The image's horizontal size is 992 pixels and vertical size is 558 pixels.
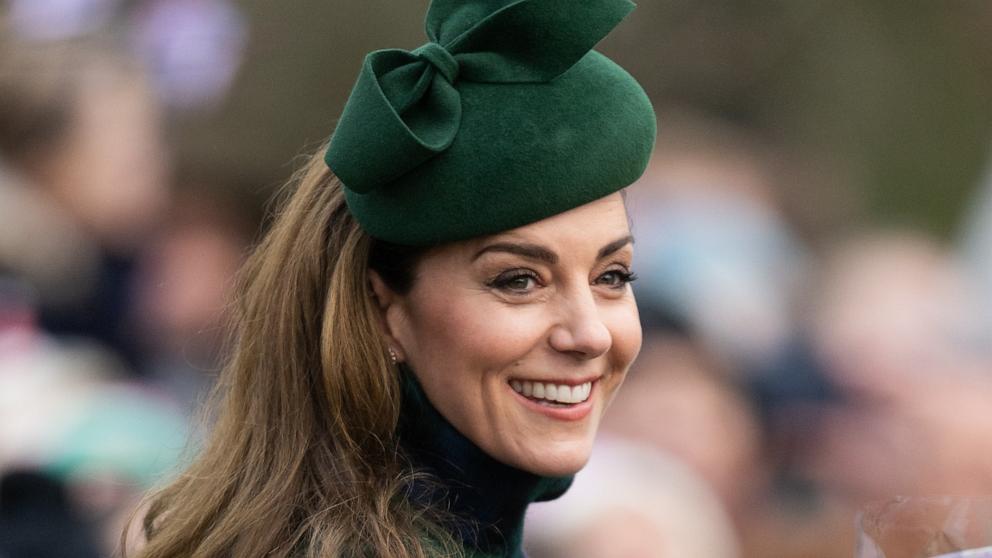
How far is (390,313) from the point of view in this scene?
2.97 m

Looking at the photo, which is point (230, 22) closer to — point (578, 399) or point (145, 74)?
point (145, 74)

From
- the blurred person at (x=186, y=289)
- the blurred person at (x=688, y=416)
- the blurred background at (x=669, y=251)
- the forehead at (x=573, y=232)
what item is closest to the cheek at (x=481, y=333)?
the forehead at (x=573, y=232)

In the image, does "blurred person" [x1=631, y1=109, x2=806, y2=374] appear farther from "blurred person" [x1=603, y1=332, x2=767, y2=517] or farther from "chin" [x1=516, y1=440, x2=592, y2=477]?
"chin" [x1=516, y1=440, x2=592, y2=477]

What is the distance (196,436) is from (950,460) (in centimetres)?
340

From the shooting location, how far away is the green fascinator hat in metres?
2.72

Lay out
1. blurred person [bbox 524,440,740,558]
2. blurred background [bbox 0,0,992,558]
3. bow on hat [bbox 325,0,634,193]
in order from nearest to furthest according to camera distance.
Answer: bow on hat [bbox 325,0,634,193] → blurred background [bbox 0,0,992,558] → blurred person [bbox 524,440,740,558]

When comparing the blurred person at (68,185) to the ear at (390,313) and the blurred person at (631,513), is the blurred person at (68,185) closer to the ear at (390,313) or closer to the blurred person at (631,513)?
the blurred person at (631,513)

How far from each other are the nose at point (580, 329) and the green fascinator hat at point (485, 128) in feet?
0.59

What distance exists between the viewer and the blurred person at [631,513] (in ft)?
16.1

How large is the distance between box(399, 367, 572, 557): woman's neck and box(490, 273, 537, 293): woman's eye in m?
0.27

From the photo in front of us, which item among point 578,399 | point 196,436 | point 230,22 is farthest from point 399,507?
point 230,22

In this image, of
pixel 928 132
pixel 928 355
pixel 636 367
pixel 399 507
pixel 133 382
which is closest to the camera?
pixel 399 507

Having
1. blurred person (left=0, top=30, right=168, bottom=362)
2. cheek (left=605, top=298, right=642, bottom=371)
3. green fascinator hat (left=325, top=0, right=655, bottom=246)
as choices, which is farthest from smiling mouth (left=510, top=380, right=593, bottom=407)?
blurred person (left=0, top=30, right=168, bottom=362)

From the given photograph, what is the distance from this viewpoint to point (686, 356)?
554cm
